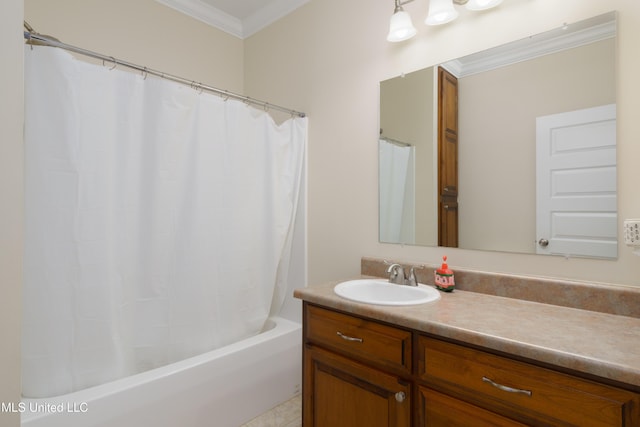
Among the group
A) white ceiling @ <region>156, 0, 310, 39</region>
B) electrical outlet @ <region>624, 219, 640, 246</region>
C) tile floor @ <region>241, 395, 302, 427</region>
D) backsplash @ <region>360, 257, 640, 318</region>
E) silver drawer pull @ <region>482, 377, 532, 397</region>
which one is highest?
white ceiling @ <region>156, 0, 310, 39</region>

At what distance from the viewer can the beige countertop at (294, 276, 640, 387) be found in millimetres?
808

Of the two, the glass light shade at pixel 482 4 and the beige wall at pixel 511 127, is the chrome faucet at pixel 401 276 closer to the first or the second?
the beige wall at pixel 511 127

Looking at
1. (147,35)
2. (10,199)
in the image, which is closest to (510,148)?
(10,199)

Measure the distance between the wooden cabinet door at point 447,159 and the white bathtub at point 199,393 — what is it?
108 centimetres

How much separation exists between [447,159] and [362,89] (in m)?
0.67

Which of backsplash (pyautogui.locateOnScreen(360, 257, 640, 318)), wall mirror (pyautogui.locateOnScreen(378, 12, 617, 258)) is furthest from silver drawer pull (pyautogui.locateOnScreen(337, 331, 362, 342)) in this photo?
wall mirror (pyautogui.locateOnScreen(378, 12, 617, 258))

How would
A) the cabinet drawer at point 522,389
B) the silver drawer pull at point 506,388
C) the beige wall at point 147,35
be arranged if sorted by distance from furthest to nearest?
1. the beige wall at point 147,35
2. the silver drawer pull at point 506,388
3. the cabinet drawer at point 522,389

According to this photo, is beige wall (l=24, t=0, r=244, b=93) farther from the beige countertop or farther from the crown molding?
the beige countertop

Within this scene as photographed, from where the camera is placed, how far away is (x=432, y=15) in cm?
156

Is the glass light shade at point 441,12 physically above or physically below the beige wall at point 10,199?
above

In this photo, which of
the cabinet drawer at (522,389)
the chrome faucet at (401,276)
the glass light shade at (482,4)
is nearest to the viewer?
the cabinet drawer at (522,389)

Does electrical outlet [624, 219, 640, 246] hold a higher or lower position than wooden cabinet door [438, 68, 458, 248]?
lower

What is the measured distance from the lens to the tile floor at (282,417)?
1.78 m

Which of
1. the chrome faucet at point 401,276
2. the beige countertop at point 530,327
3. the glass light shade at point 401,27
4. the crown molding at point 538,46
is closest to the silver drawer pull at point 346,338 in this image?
the beige countertop at point 530,327
